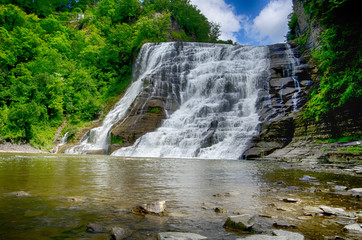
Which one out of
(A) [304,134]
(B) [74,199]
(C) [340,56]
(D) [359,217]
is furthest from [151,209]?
(A) [304,134]

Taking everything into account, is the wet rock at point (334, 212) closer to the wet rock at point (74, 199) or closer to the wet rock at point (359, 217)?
the wet rock at point (359, 217)

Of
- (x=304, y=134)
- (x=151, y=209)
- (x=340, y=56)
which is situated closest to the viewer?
(x=151, y=209)

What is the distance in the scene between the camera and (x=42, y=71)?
25391 millimetres

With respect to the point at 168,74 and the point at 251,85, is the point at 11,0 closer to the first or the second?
the point at 168,74

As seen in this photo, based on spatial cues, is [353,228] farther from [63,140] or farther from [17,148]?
[63,140]

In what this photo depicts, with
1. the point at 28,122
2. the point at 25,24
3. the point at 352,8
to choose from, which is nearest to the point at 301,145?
the point at 352,8

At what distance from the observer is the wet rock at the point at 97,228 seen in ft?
6.84

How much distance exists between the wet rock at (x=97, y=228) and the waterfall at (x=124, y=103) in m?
18.2

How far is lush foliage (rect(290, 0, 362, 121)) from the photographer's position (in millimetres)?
11059

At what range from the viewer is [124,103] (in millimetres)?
25594

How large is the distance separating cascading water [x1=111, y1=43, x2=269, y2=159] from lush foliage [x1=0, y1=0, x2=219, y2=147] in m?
4.45

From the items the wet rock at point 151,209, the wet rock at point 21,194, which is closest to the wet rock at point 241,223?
the wet rock at point 151,209

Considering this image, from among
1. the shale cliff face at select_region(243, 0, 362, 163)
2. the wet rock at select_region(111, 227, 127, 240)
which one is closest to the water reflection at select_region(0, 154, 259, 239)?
the wet rock at select_region(111, 227, 127, 240)

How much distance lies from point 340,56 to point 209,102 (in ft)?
36.1
